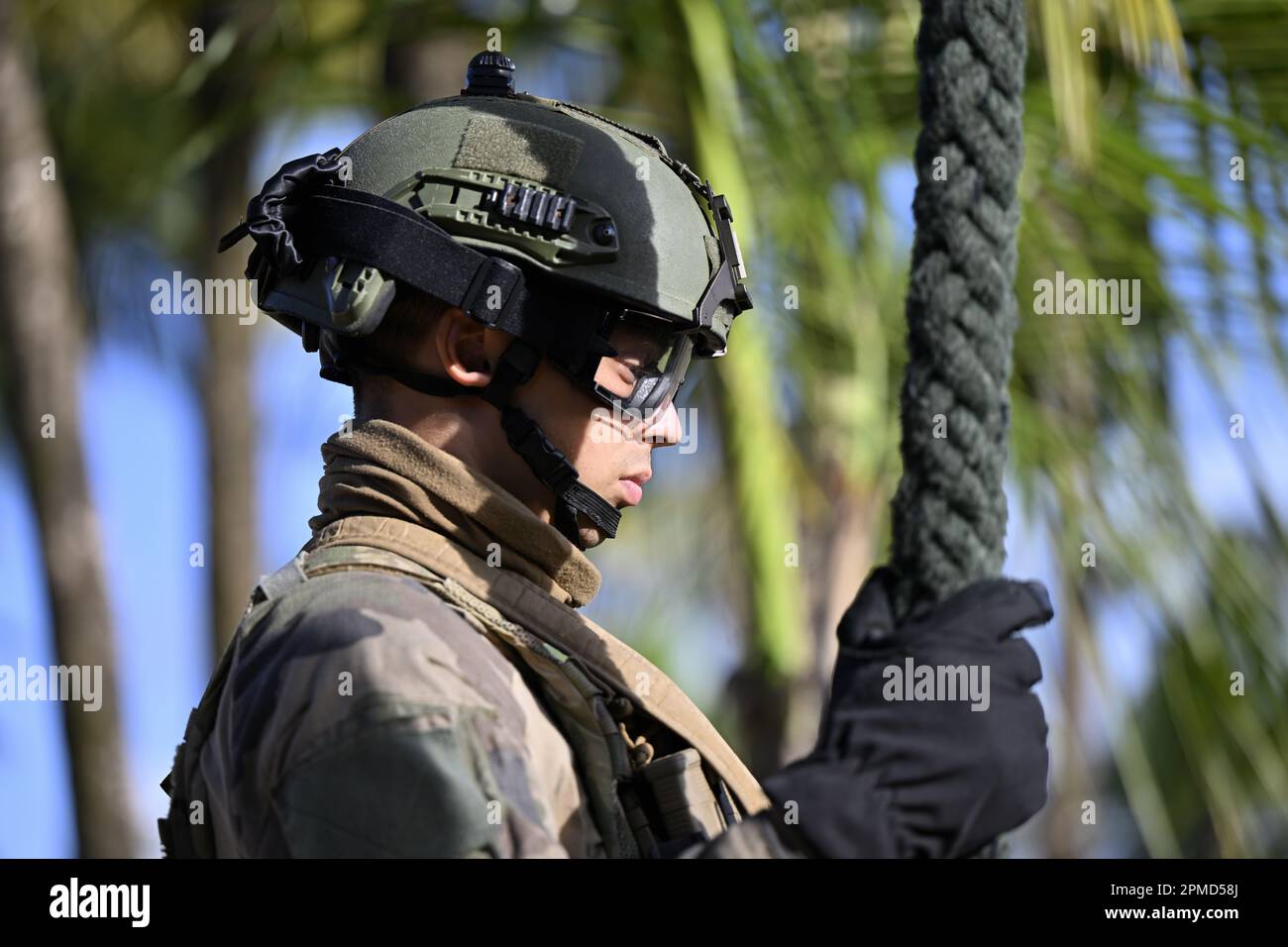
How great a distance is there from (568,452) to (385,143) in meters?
0.49

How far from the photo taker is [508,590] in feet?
6.23

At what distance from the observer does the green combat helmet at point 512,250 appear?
1958 millimetres

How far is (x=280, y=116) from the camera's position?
183 inches

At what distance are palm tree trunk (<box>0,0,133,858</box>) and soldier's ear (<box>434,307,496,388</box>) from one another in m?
3.25

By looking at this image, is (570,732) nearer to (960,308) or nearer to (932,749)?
(932,749)

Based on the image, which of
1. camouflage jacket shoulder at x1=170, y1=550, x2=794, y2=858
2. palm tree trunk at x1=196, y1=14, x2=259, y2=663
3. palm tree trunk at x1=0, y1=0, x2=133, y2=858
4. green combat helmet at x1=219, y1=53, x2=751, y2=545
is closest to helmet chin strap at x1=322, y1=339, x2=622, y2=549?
green combat helmet at x1=219, y1=53, x2=751, y2=545

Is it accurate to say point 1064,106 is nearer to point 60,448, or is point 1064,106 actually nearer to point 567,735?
point 567,735

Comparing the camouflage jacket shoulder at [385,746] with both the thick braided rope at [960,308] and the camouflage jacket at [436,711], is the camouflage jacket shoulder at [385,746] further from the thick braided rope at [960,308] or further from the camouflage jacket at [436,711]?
the thick braided rope at [960,308]

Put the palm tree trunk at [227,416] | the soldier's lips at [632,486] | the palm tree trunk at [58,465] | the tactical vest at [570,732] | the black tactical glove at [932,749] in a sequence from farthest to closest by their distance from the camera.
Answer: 1. the palm tree trunk at [227,416]
2. the palm tree trunk at [58,465]
3. the soldier's lips at [632,486]
4. the tactical vest at [570,732]
5. the black tactical glove at [932,749]

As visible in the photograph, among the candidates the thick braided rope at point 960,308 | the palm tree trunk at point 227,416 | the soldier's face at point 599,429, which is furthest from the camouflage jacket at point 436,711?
the palm tree trunk at point 227,416

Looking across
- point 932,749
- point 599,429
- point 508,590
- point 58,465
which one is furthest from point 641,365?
point 58,465

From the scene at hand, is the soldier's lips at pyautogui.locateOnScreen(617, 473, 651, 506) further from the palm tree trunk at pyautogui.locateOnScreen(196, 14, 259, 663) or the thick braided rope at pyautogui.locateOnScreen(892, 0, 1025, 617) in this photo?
the palm tree trunk at pyautogui.locateOnScreen(196, 14, 259, 663)

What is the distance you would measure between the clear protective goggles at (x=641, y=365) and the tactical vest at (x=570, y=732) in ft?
1.01

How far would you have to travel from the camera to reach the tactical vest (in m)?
1.78
